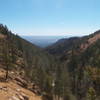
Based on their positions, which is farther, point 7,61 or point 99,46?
point 99,46

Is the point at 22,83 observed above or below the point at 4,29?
below

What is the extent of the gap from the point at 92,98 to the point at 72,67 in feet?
232

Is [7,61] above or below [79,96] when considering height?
above

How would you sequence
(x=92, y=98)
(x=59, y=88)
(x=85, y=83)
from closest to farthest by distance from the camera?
(x=92, y=98)
(x=59, y=88)
(x=85, y=83)

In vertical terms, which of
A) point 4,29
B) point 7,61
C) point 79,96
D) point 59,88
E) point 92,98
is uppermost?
point 4,29

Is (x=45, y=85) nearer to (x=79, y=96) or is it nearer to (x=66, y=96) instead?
(x=66, y=96)

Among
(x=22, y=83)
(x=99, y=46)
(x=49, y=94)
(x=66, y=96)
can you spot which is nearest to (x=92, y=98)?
(x=66, y=96)

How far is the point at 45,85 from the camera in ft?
220

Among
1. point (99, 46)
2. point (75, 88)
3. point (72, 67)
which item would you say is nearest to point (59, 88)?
point (75, 88)

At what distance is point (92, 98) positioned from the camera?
39.5 meters

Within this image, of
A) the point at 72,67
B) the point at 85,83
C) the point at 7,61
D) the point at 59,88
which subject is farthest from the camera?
the point at 72,67

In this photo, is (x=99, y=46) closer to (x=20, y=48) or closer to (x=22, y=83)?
(x=20, y=48)

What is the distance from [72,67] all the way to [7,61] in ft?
189

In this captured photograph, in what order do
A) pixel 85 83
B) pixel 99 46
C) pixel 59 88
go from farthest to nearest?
pixel 99 46 → pixel 85 83 → pixel 59 88
